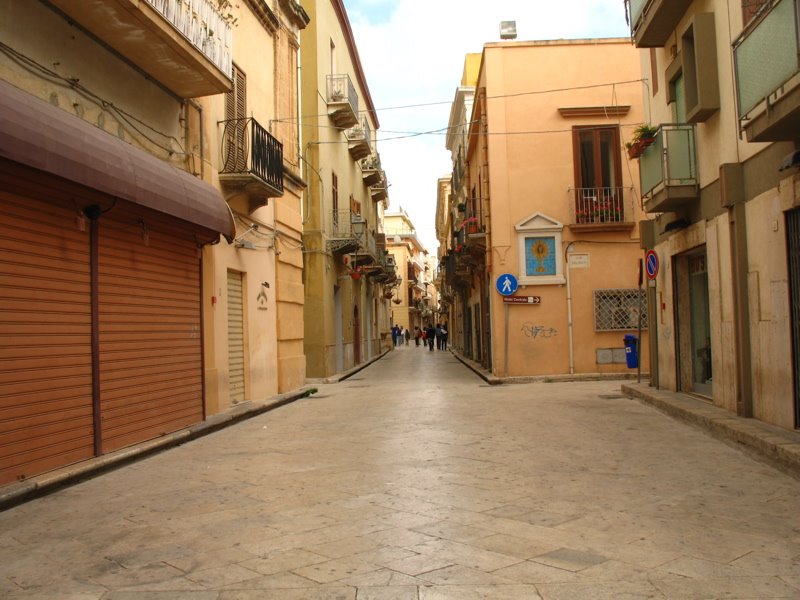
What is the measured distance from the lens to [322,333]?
2328cm

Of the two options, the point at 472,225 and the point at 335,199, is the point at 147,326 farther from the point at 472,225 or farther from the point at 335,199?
the point at 335,199

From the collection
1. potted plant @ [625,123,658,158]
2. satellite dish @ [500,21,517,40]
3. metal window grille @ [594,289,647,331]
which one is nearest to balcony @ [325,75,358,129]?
satellite dish @ [500,21,517,40]

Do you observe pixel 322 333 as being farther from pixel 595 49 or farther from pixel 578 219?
pixel 595 49

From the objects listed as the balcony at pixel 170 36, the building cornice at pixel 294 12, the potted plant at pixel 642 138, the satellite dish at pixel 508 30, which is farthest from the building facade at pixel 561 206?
the balcony at pixel 170 36

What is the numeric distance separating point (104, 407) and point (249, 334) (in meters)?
5.94

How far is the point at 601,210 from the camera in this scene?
2047cm

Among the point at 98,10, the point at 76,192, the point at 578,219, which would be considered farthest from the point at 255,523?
the point at 578,219

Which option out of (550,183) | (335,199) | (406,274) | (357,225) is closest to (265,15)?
(550,183)

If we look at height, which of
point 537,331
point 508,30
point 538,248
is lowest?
point 537,331

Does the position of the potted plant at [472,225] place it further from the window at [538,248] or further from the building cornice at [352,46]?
the building cornice at [352,46]

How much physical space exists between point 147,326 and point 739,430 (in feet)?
24.3

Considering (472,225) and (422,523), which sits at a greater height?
(472,225)

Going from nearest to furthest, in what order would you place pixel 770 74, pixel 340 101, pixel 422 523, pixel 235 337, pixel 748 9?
pixel 422 523 → pixel 770 74 → pixel 748 9 → pixel 235 337 → pixel 340 101

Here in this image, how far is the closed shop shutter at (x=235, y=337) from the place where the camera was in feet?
44.6
